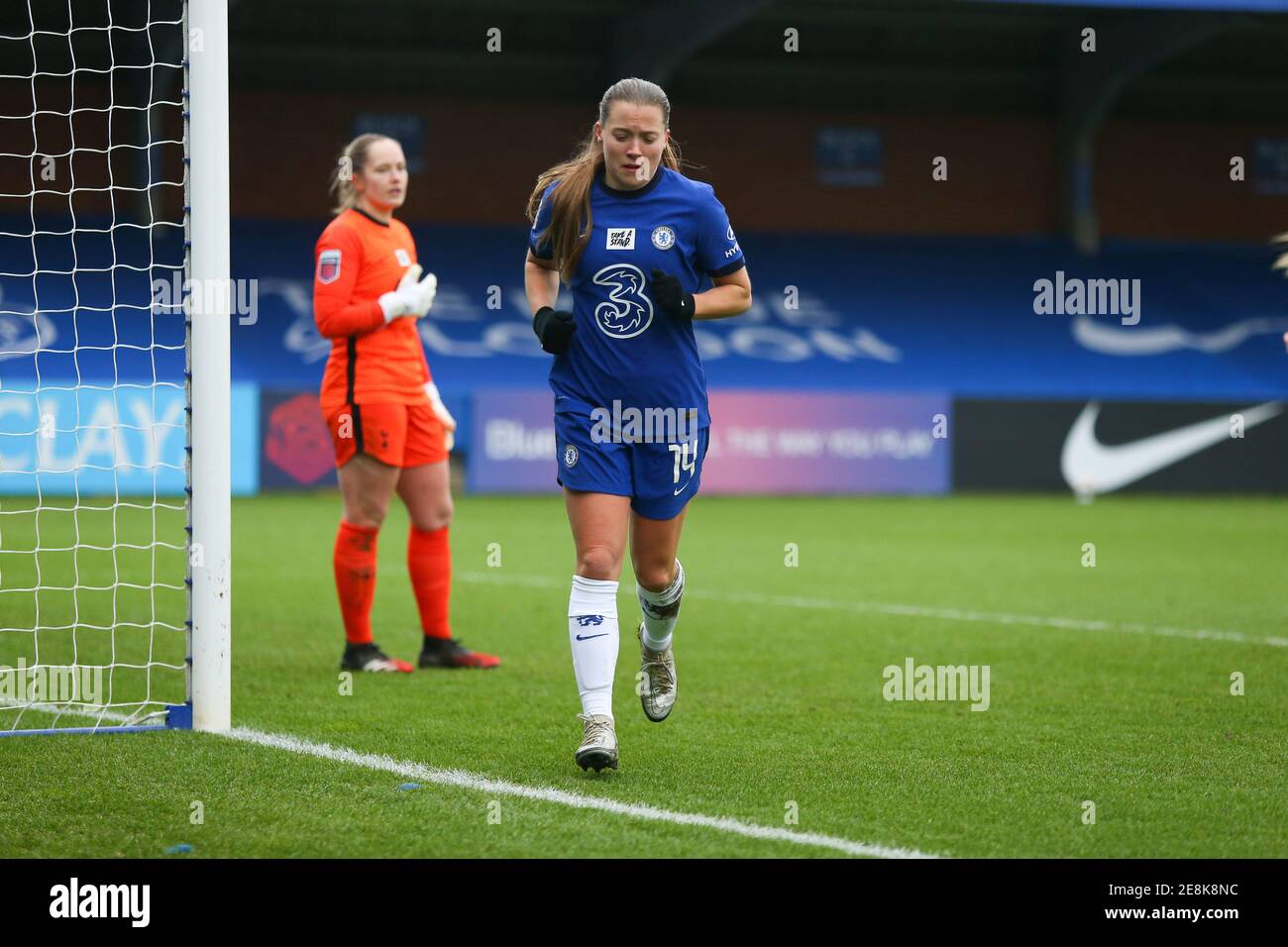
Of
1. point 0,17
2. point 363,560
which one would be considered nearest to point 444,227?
point 0,17

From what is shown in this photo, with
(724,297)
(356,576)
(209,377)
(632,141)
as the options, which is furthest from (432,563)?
(632,141)

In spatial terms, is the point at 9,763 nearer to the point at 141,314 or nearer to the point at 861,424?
Result: the point at 141,314

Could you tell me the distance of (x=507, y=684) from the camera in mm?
6262

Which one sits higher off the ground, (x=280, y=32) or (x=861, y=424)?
(x=280, y=32)

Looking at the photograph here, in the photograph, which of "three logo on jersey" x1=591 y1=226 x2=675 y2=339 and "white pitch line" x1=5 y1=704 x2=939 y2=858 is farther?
"three logo on jersey" x1=591 y1=226 x2=675 y2=339

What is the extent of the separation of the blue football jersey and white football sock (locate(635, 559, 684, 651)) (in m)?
0.62

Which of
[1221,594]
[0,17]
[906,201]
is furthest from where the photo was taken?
[906,201]

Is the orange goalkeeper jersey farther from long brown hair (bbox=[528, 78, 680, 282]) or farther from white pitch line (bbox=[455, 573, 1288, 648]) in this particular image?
white pitch line (bbox=[455, 573, 1288, 648])

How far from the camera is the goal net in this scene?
5734 mm

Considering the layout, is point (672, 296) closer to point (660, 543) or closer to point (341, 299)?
point (660, 543)

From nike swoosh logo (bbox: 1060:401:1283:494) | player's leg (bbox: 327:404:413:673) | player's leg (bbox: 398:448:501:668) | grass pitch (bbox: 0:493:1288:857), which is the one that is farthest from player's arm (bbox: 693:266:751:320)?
nike swoosh logo (bbox: 1060:401:1283:494)

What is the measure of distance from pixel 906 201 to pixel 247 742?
77.5 ft

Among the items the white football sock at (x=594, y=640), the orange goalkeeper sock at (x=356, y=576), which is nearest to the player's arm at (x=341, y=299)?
the orange goalkeeper sock at (x=356, y=576)

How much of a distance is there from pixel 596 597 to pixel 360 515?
223 cm
